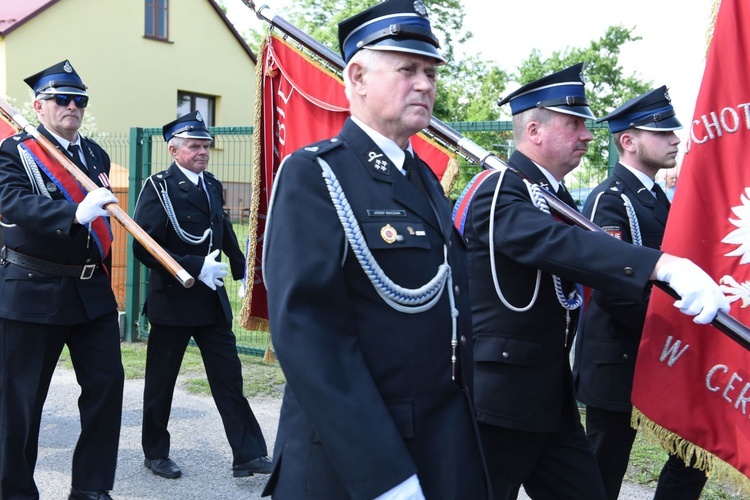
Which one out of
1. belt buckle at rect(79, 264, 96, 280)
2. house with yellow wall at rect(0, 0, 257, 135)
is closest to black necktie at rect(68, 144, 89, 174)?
belt buckle at rect(79, 264, 96, 280)

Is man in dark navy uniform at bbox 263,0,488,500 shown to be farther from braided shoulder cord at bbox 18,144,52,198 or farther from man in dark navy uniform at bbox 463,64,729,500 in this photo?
braided shoulder cord at bbox 18,144,52,198

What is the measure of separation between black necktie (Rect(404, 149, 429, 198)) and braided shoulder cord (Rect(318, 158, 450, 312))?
26 cm

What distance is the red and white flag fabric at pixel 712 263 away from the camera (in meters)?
2.98

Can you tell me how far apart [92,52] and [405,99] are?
960 inches

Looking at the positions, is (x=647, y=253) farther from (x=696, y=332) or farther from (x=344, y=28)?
(x=344, y=28)

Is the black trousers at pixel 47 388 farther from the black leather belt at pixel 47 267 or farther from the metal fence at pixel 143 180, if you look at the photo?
the metal fence at pixel 143 180

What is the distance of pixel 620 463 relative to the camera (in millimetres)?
3623

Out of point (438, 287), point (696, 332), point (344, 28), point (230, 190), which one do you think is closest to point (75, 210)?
point (344, 28)

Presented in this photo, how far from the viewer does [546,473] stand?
3.04 metres

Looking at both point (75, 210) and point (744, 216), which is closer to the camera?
point (744, 216)

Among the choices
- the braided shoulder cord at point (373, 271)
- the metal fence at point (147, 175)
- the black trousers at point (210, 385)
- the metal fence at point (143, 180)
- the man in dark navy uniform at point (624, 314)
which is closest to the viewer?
the braided shoulder cord at point (373, 271)

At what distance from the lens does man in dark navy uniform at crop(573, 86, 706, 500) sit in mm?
3590

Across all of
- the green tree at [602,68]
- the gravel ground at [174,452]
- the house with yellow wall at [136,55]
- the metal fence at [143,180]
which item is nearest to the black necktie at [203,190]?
the gravel ground at [174,452]

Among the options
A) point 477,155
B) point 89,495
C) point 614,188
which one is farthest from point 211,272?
point 614,188
